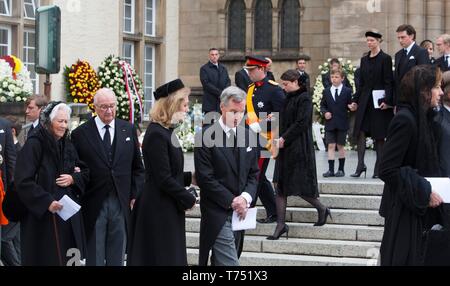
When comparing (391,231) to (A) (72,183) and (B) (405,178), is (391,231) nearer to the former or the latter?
(B) (405,178)

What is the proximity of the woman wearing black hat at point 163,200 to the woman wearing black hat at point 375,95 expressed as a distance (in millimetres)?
5540

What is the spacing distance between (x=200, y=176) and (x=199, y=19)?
15.3 meters

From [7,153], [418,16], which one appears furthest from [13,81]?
[418,16]

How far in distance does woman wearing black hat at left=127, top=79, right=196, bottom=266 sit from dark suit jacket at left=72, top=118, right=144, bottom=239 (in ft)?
2.97

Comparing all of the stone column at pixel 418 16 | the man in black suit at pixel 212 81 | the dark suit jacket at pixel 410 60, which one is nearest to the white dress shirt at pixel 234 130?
the dark suit jacket at pixel 410 60

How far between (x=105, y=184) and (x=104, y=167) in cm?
16

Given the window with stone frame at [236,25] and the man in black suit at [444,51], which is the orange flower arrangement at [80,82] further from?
the man in black suit at [444,51]

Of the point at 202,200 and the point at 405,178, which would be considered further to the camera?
the point at 202,200

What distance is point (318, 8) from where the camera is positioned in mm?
22656

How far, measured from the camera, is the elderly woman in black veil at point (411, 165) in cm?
727

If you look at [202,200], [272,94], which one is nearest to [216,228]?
[202,200]

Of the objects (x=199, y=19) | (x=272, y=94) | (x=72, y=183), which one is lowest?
(x=72, y=183)

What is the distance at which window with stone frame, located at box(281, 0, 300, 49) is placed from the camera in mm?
23125

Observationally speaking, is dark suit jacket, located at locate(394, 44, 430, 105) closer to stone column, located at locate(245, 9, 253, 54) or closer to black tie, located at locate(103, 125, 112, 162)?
black tie, located at locate(103, 125, 112, 162)
